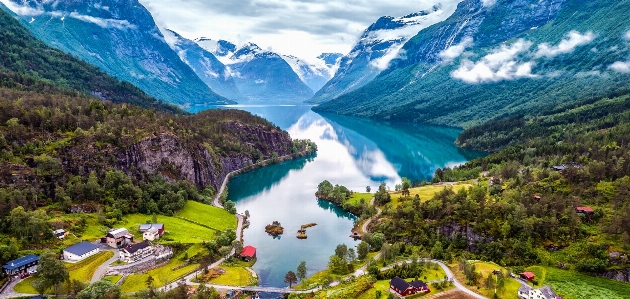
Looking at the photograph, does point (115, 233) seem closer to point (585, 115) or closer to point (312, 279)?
point (312, 279)

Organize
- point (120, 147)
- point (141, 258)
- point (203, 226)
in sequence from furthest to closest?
point (120, 147)
point (203, 226)
point (141, 258)

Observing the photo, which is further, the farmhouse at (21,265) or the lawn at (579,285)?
the lawn at (579,285)

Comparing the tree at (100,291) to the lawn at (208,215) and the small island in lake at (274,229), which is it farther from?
the small island in lake at (274,229)

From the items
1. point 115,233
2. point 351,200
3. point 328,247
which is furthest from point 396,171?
point 115,233

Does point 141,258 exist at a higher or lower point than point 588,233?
lower

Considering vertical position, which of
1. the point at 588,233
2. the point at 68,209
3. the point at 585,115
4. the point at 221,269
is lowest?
the point at 221,269

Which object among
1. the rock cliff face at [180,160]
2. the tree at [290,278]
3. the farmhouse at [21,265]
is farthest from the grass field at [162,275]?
the rock cliff face at [180,160]

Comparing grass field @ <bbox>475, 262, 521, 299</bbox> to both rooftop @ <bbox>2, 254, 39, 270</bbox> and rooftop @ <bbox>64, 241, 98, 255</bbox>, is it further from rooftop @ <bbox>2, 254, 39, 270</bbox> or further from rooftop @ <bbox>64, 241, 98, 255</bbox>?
rooftop @ <bbox>2, 254, 39, 270</bbox>
